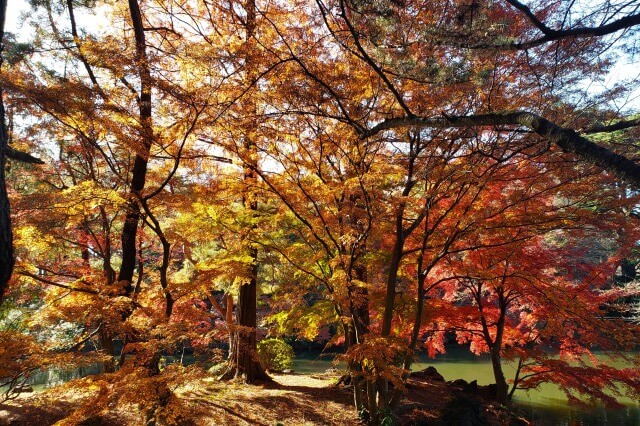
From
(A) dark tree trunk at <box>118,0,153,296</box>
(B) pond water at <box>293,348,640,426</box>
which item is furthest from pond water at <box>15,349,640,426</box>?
(A) dark tree trunk at <box>118,0,153,296</box>

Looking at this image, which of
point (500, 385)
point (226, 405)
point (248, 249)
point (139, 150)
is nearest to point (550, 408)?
point (500, 385)

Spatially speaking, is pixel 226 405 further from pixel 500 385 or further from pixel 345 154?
pixel 500 385

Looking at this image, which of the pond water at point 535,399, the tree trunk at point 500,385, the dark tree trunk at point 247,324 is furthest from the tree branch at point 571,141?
the tree trunk at point 500,385

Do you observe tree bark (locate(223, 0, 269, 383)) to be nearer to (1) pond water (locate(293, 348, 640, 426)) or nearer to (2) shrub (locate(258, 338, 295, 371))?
(1) pond water (locate(293, 348, 640, 426))

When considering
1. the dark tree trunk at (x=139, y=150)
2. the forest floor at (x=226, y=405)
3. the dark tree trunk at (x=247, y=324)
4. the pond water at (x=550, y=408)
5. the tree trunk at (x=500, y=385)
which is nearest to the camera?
the forest floor at (x=226, y=405)

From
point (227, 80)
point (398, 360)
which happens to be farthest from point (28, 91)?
point (398, 360)

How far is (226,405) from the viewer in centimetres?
658

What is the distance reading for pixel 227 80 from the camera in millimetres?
4898

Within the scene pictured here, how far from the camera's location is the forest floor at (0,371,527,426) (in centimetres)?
383

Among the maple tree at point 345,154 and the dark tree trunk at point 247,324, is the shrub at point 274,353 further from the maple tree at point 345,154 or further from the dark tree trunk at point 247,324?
the maple tree at point 345,154

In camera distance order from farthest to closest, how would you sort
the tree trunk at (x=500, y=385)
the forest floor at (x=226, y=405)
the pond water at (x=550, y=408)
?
1. the pond water at (x=550, y=408)
2. the tree trunk at (x=500, y=385)
3. the forest floor at (x=226, y=405)

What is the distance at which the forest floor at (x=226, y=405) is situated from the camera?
3826 millimetres

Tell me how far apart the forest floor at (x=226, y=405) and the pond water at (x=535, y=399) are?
78cm

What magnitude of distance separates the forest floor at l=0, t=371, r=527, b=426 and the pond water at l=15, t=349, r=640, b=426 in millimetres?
778
